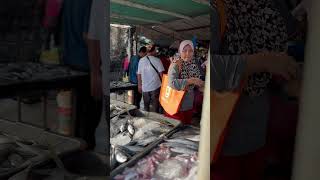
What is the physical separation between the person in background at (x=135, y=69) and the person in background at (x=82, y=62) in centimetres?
332

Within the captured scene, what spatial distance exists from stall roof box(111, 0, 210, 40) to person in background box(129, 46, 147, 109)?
28cm

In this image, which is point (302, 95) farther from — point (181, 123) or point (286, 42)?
point (181, 123)

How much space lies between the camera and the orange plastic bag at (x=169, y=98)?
3.83 m

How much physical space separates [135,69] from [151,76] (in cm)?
56

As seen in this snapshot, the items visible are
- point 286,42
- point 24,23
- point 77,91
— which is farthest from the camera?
point 286,42

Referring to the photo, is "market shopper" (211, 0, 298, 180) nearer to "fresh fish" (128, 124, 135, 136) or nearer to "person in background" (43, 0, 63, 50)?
"person in background" (43, 0, 63, 50)

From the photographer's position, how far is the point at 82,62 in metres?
1.28

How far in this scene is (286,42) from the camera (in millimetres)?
1972

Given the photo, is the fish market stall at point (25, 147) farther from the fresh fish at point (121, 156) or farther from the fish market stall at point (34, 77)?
the fresh fish at point (121, 156)

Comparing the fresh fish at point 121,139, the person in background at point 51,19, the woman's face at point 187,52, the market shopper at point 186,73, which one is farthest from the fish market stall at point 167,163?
the person in background at point 51,19

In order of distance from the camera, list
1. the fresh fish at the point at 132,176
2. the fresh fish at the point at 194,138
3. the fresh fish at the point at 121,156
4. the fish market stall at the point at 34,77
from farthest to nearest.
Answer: the fresh fish at the point at 194,138
the fresh fish at the point at 121,156
the fresh fish at the point at 132,176
the fish market stall at the point at 34,77

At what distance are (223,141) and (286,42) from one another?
0.70 m

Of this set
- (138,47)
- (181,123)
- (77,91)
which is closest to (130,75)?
(138,47)

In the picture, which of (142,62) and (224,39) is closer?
(224,39)
